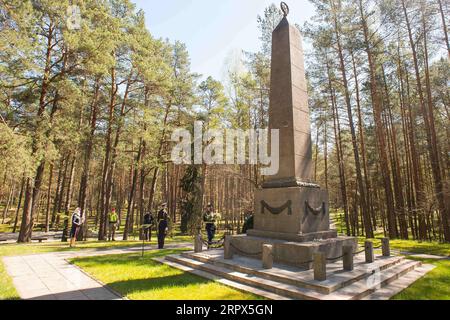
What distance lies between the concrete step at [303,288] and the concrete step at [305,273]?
71 mm

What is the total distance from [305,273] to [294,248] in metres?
0.80

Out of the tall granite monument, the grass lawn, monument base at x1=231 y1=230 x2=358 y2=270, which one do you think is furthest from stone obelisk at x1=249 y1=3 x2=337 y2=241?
the grass lawn

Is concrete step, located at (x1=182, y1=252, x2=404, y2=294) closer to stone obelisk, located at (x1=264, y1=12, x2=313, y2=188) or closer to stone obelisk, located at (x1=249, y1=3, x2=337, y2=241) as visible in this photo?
stone obelisk, located at (x1=249, y1=3, x2=337, y2=241)

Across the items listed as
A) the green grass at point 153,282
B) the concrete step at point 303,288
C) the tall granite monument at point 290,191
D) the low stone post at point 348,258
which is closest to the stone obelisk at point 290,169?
the tall granite monument at point 290,191

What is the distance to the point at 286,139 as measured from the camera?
26.4 ft

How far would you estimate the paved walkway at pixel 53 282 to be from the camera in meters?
4.77

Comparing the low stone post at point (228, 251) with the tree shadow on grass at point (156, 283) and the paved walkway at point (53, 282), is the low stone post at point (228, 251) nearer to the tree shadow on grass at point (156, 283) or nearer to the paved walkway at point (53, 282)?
the tree shadow on grass at point (156, 283)

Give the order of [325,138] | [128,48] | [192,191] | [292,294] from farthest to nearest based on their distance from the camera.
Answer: [325,138], [192,191], [128,48], [292,294]

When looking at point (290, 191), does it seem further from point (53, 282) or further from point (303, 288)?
point (53, 282)

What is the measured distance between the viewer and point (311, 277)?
5.21m

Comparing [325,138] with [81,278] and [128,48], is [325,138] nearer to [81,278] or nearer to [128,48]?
[128,48]

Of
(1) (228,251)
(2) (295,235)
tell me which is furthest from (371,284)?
(1) (228,251)
